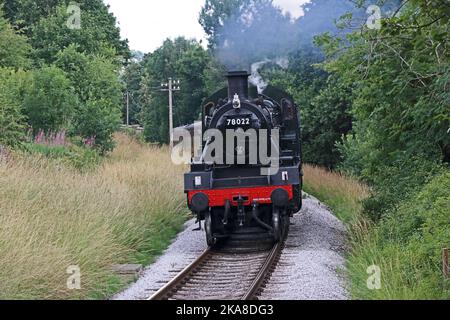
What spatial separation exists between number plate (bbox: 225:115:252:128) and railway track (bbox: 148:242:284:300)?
239cm

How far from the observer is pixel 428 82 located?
1381cm

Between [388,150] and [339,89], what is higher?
[339,89]

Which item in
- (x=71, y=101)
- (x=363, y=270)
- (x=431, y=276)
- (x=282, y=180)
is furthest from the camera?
(x=71, y=101)

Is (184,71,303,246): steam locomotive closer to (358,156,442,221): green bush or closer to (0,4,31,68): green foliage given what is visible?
(358,156,442,221): green bush

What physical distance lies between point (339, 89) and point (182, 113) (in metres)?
25.4

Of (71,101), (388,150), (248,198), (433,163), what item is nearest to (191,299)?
(248,198)

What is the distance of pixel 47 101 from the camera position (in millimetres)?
24516

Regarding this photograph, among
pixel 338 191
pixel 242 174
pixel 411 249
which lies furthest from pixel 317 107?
pixel 411 249

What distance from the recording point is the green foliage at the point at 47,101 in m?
24.4

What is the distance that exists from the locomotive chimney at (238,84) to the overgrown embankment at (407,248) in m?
3.53

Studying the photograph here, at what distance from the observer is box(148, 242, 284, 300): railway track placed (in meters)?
9.29

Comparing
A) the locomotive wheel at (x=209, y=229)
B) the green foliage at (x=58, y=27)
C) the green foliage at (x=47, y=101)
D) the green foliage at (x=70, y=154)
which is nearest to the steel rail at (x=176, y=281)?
the locomotive wheel at (x=209, y=229)
